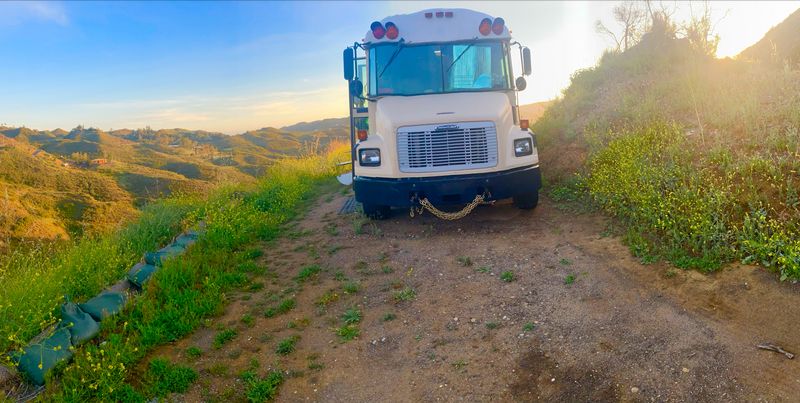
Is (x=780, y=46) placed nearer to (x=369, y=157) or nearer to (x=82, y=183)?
(x=369, y=157)

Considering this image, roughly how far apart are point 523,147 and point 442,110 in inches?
51.3

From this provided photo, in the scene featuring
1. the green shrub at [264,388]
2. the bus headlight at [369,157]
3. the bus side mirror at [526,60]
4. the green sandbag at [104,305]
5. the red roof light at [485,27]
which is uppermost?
the red roof light at [485,27]

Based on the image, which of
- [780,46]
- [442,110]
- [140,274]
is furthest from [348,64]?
[780,46]

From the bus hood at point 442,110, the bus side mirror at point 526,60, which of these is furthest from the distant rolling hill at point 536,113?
the bus hood at point 442,110

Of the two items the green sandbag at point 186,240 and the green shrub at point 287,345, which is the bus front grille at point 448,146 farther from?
the green sandbag at point 186,240

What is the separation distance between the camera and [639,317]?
3.85m

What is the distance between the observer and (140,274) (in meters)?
5.29

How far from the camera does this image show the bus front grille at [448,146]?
6.38 meters

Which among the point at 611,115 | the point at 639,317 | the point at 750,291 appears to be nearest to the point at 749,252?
the point at 750,291

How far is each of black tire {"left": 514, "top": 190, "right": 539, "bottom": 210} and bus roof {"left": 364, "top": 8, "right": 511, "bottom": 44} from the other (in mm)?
2560

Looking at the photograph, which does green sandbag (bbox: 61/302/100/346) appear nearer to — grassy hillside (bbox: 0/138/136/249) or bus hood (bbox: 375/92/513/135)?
grassy hillside (bbox: 0/138/136/249)

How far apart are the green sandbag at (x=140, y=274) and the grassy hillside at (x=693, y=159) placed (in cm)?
560

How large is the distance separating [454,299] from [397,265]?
1292mm

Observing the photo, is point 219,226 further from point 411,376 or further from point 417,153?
point 411,376
